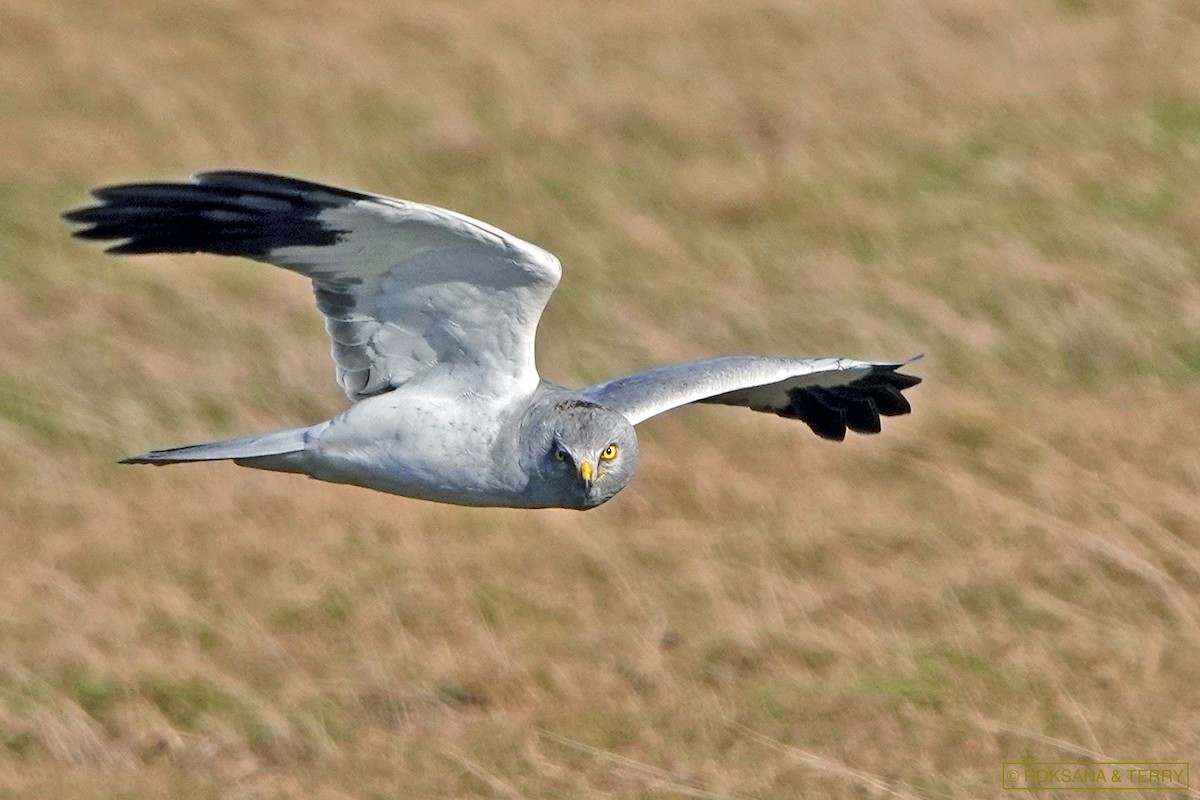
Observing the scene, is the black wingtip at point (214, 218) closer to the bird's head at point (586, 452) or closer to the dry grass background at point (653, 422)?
the bird's head at point (586, 452)

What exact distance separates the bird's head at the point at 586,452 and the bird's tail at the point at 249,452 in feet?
3.04

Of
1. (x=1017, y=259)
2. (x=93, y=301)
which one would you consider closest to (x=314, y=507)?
(x=93, y=301)

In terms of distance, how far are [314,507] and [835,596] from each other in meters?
2.55

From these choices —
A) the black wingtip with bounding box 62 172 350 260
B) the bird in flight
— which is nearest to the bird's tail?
the bird in flight

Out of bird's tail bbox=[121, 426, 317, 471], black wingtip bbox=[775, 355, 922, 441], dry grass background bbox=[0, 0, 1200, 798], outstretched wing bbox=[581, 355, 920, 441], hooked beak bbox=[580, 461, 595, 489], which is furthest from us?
black wingtip bbox=[775, 355, 922, 441]

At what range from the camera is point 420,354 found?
299 inches

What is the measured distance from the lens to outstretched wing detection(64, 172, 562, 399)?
6.88 meters

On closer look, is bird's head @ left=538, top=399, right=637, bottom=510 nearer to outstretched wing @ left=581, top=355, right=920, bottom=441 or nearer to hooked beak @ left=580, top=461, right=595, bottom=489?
hooked beak @ left=580, top=461, right=595, bottom=489

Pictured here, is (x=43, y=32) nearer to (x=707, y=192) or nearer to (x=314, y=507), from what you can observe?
(x=707, y=192)

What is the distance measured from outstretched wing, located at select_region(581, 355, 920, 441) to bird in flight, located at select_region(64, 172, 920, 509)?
0.04 feet

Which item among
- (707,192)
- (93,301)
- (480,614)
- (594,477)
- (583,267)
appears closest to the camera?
(594,477)

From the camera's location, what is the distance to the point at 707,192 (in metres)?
13.9

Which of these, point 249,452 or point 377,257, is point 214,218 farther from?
point 249,452

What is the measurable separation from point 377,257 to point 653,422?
4.02 metres
